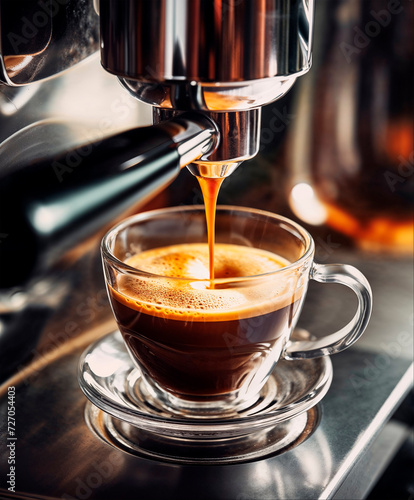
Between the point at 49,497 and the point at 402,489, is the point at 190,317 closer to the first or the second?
the point at 49,497

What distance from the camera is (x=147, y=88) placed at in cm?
44

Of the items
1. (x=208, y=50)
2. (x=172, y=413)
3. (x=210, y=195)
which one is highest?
(x=208, y=50)

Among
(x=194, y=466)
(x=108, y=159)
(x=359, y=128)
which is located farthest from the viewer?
(x=359, y=128)

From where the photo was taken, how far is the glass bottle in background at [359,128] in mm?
787

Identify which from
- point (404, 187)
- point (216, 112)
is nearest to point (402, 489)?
point (404, 187)

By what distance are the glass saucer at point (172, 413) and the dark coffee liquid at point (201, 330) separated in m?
0.03

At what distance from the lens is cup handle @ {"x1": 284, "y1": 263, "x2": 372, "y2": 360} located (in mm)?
544

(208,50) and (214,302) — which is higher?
(208,50)

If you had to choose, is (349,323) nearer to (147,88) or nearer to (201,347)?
(201,347)

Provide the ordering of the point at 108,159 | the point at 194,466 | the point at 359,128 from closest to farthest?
the point at 108,159 < the point at 194,466 < the point at 359,128

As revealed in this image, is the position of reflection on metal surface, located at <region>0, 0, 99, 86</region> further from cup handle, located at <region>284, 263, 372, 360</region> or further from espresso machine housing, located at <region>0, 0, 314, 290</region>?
cup handle, located at <region>284, 263, 372, 360</region>

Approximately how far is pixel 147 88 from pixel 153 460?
0.24 meters

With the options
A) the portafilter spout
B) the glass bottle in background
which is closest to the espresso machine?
the portafilter spout

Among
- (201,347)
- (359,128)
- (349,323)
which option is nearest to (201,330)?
(201,347)
